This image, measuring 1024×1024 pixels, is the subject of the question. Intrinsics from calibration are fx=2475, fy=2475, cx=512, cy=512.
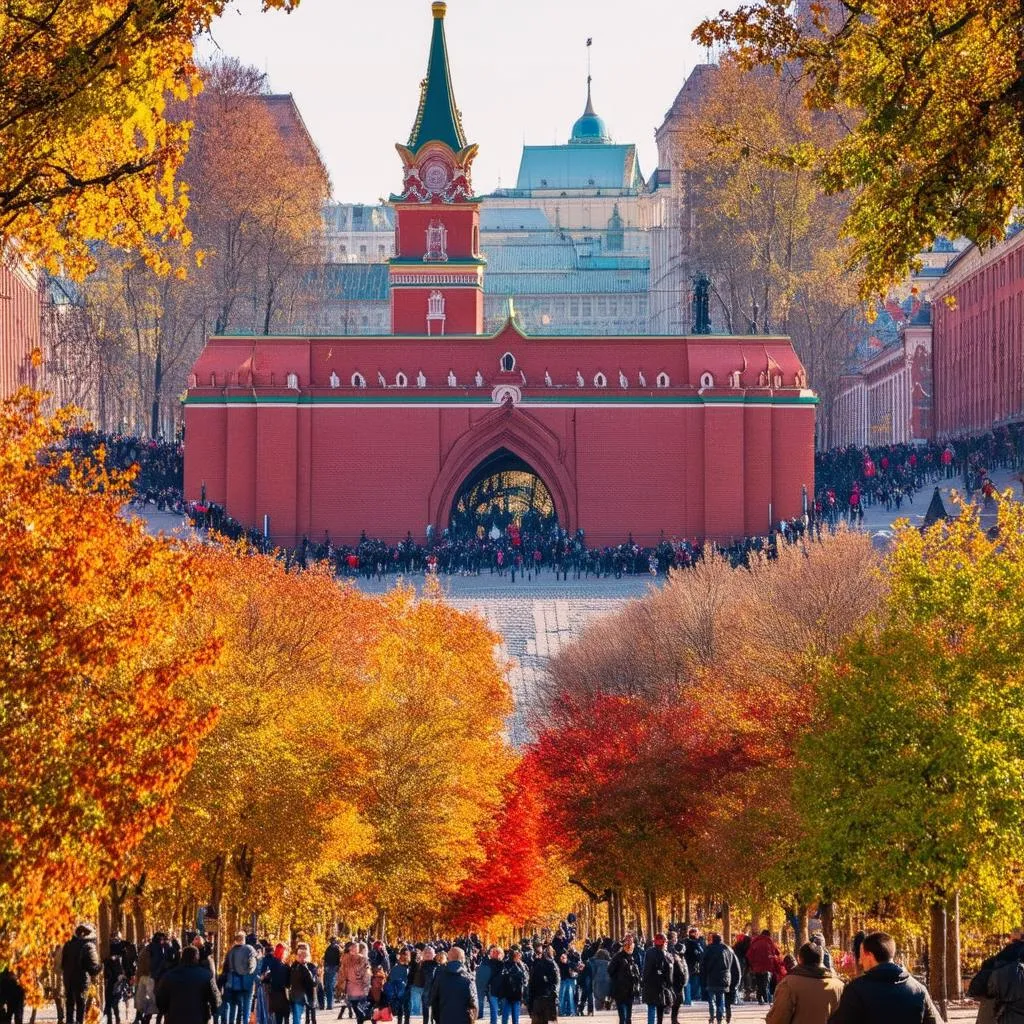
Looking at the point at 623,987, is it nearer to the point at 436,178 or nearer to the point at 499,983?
the point at 499,983

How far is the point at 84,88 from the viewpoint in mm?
17688

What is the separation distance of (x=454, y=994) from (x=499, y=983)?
10.3 metres

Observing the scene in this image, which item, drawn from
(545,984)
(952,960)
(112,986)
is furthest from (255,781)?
(952,960)

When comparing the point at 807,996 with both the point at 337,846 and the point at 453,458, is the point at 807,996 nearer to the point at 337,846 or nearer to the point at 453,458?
the point at 337,846

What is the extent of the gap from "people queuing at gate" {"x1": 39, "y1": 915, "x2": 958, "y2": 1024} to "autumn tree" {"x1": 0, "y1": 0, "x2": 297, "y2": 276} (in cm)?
604

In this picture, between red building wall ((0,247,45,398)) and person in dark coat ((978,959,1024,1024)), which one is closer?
person in dark coat ((978,959,1024,1024))

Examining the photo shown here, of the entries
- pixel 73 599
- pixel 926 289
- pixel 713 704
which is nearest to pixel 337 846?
pixel 713 704

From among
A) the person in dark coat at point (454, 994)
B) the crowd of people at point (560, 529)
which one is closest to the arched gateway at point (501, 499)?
the crowd of people at point (560, 529)

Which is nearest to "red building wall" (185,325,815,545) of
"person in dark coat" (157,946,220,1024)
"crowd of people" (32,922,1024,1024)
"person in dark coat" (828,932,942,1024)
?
"crowd of people" (32,922,1024,1024)

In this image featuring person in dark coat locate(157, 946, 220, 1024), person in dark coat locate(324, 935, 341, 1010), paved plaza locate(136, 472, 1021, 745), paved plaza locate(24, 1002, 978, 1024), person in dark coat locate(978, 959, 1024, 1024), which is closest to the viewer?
person in dark coat locate(978, 959, 1024, 1024)

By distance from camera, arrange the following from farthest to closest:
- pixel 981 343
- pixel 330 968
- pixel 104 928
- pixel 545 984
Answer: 1. pixel 981 343
2. pixel 330 968
3. pixel 104 928
4. pixel 545 984

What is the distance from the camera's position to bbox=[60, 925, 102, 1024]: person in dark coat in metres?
23.8

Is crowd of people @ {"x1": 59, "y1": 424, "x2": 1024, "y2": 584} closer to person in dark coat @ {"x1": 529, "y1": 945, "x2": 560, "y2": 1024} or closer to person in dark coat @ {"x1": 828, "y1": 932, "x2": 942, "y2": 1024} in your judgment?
person in dark coat @ {"x1": 529, "y1": 945, "x2": 560, "y2": 1024}

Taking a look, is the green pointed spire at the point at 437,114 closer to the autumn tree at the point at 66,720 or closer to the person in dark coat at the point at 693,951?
the person in dark coat at the point at 693,951
